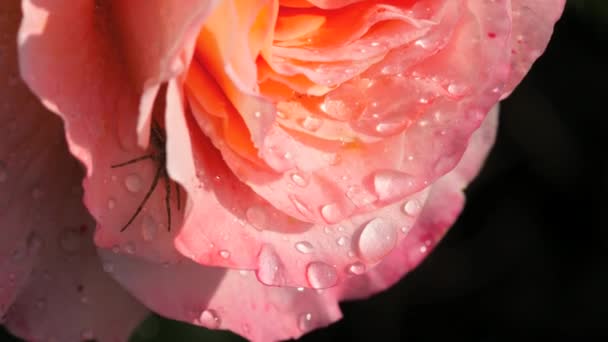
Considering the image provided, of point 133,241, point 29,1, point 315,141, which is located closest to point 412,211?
point 315,141

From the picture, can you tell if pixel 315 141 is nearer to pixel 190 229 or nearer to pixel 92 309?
pixel 190 229

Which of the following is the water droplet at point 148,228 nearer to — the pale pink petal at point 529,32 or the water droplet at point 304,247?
the water droplet at point 304,247

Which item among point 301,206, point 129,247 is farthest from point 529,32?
point 129,247

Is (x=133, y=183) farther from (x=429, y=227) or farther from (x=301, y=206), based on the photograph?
(x=429, y=227)

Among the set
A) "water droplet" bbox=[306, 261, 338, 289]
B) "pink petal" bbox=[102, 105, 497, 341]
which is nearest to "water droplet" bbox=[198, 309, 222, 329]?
"pink petal" bbox=[102, 105, 497, 341]

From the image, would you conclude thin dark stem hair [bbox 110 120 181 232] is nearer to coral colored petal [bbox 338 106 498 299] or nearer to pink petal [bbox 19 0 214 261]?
pink petal [bbox 19 0 214 261]
